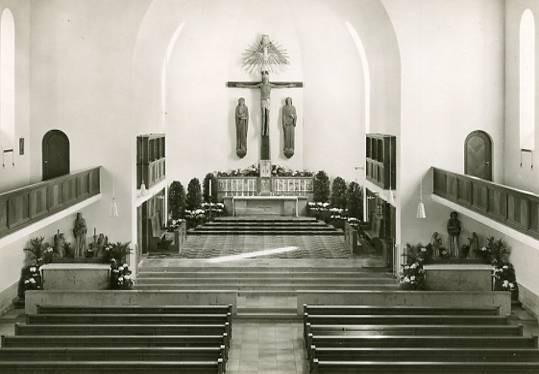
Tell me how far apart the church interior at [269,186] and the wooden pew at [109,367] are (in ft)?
0.11

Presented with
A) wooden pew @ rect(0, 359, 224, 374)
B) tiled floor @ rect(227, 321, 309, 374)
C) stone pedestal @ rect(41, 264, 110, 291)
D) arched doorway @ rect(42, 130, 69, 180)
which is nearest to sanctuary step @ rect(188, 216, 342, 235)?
arched doorway @ rect(42, 130, 69, 180)

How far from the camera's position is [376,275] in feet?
88.8

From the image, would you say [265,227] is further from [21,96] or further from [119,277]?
[21,96]

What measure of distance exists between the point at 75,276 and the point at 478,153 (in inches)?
481

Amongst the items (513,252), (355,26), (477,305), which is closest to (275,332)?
(477,305)

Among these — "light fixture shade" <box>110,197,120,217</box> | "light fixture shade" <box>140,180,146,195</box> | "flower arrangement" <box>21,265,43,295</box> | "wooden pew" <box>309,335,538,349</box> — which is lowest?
"wooden pew" <box>309,335,538,349</box>

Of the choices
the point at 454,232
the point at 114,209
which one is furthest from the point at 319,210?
the point at 114,209

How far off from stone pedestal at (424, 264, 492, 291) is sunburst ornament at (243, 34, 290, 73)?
15071mm

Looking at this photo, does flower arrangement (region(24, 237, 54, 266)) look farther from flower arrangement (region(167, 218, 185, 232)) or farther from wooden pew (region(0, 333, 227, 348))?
wooden pew (region(0, 333, 227, 348))

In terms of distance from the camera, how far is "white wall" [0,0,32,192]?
2569 cm

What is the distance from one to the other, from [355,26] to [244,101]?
752 centimetres

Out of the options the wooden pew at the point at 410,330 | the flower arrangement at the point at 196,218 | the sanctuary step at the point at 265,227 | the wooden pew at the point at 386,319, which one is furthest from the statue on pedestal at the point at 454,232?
the flower arrangement at the point at 196,218

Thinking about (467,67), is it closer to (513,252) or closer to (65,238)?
(513,252)

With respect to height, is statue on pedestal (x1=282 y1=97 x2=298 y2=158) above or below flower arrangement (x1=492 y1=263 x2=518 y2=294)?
above
